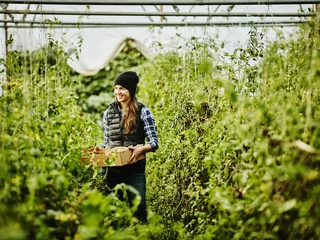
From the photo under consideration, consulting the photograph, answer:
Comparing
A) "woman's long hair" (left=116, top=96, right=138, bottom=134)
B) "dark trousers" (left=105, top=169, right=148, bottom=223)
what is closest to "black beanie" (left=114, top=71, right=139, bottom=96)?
"woman's long hair" (left=116, top=96, right=138, bottom=134)

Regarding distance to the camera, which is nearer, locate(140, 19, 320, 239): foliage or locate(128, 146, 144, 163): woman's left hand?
locate(140, 19, 320, 239): foliage

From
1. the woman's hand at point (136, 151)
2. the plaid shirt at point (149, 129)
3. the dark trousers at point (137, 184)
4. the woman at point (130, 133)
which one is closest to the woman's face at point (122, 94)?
the woman at point (130, 133)

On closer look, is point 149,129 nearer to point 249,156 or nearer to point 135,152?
point 135,152

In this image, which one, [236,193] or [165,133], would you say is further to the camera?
[165,133]

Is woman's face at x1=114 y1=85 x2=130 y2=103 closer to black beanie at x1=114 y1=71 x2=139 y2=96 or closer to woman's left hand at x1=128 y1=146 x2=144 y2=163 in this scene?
black beanie at x1=114 y1=71 x2=139 y2=96

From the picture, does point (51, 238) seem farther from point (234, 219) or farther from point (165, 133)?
point (165, 133)

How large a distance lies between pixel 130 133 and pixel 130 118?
132 mm

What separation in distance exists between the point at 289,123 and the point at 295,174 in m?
0.43

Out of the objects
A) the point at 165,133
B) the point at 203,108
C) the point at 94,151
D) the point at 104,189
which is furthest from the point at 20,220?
the point at 165,133

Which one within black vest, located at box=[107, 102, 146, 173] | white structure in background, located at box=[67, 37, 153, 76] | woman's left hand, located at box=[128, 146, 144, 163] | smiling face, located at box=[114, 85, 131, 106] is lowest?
woman's left hand, located at box=[128, 146, 144, 163]

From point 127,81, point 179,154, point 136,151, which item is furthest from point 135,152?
point 127,81

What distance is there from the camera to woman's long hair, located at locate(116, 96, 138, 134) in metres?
4.14

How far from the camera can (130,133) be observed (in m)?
4.15

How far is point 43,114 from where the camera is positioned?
3537mm
